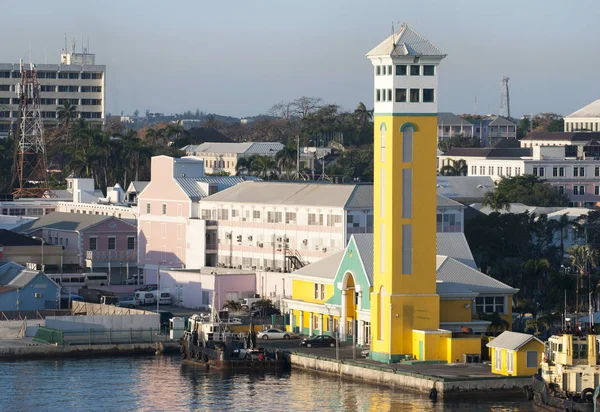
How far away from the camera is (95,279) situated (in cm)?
10025

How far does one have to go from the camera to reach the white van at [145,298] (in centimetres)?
9350

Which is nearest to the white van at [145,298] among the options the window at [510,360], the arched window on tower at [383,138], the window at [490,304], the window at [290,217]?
the window at [290,217]

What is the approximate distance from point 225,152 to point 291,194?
9819 centimetres

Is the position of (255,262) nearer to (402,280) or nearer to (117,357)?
(117,357)

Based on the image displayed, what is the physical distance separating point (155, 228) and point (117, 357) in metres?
26.2

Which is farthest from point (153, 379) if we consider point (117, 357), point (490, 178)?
point (490, 178)

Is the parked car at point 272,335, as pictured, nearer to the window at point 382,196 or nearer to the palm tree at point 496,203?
the window at point 382,196

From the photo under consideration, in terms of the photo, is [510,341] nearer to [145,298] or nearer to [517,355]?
[517,355]

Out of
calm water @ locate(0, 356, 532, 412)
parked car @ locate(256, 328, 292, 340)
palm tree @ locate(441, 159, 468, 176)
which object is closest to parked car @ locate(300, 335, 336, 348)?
parked car @ locate(256, 328, 292, 340)

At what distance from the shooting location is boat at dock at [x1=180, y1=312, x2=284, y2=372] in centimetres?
7288

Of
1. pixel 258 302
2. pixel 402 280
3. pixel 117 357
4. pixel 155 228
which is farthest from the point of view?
pixel 155 228

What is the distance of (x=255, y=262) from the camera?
95188 mm

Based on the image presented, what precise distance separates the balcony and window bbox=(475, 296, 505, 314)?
36535 millimetres

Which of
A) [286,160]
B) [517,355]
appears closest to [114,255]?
[286,160]
